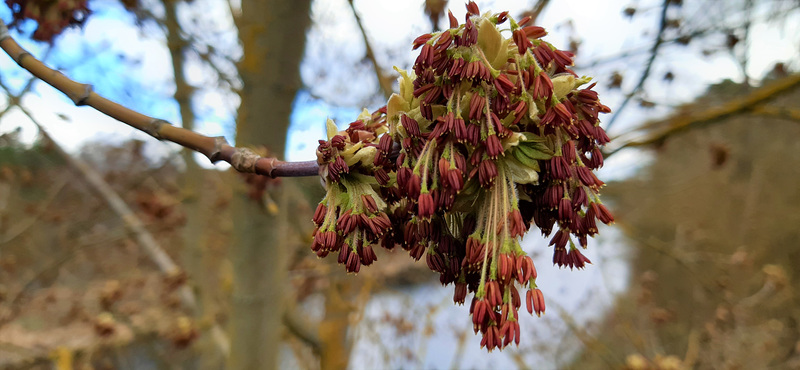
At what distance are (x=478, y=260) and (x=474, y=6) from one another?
49 centimetres

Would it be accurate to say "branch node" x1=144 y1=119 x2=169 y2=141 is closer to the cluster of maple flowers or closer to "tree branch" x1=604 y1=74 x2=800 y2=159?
the cluster of maple flowers

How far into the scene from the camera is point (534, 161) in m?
0.84

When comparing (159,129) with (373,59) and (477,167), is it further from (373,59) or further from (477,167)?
(373,59)

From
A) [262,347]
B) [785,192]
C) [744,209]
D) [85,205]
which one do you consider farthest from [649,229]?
[85,205]

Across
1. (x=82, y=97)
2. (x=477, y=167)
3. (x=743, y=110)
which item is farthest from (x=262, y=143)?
(x=743, y=110)

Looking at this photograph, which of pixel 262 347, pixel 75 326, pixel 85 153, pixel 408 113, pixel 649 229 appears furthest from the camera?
pixel 649 229

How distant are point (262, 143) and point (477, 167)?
1.97m

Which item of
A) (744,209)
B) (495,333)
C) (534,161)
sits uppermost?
(744,209)

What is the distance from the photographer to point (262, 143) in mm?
2561

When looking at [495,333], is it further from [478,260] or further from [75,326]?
[75,326]

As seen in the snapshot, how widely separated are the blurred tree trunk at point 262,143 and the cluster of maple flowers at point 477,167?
1788mm

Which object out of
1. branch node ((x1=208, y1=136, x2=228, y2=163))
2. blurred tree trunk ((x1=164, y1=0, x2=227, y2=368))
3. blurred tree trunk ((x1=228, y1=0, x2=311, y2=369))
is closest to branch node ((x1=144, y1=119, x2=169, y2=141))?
branch node ((x1=208, y1=136, x2=228, y2=163))

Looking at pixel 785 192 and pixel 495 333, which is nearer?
pixel 495 333

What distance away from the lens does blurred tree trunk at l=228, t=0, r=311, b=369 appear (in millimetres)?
2465
